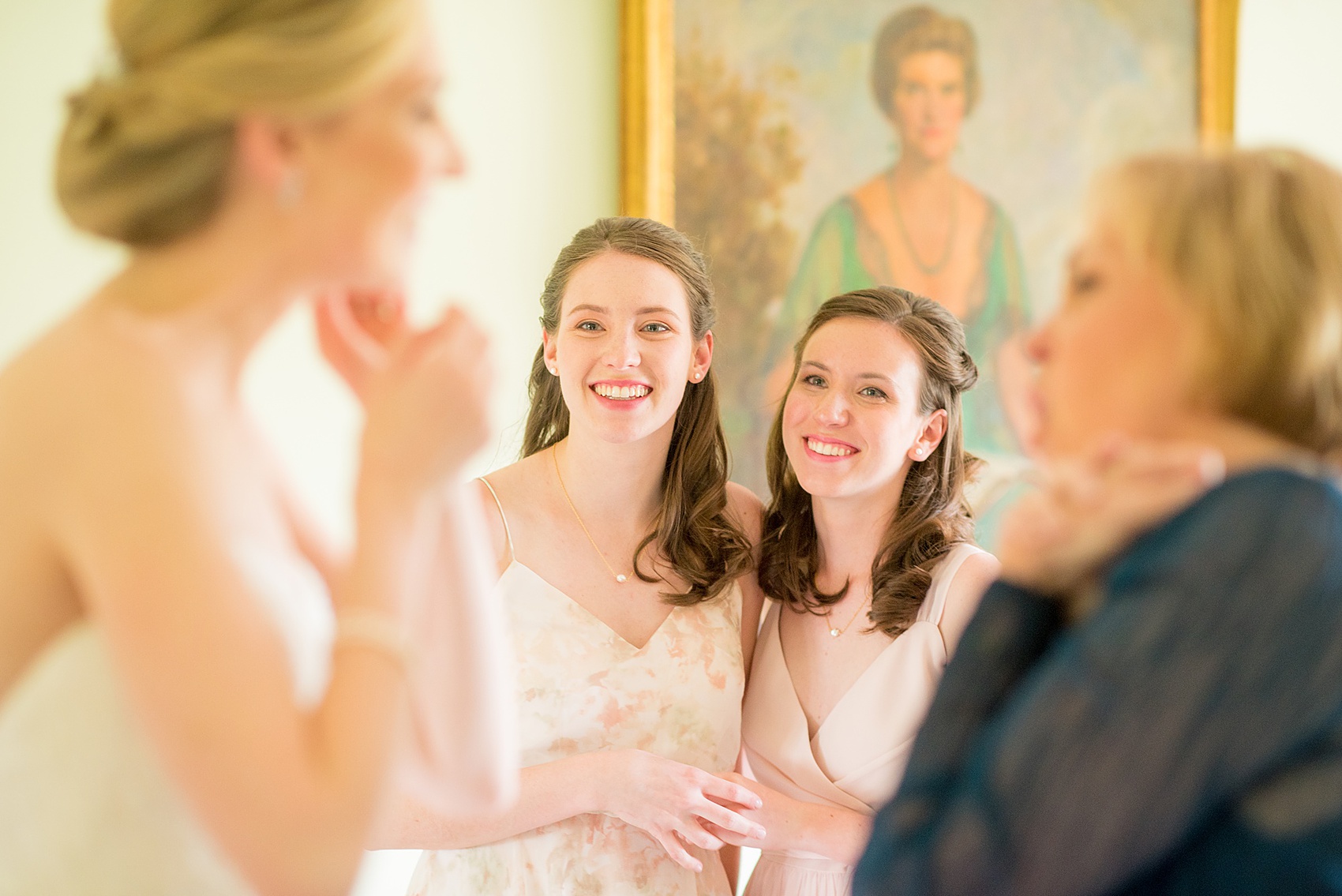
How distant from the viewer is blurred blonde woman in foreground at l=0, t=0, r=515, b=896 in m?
0.87

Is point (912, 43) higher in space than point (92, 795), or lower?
higher

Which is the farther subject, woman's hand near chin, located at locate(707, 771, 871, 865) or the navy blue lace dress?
woman's hand near chin, located at locate(707, 771, 871, 865)

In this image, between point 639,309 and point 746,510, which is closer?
point 639,309

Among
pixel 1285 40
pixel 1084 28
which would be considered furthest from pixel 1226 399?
pixel 1285 40

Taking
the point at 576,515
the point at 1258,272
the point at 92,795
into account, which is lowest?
the point at 576,515

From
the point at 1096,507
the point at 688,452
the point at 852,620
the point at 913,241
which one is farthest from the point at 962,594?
the point at 913,241

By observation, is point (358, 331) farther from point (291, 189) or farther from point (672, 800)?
point (672, 800)

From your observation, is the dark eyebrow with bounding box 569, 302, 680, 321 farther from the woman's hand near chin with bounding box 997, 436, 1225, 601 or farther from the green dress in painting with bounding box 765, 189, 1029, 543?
the woman's hand near chin with bounding box 997, 436, 1225, 601

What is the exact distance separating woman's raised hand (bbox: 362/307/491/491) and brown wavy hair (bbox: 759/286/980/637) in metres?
1.52

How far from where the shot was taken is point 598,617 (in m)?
2.40

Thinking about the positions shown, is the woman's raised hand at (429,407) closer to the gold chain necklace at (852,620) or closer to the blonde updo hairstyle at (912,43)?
the gold chain necklace at (852,620)

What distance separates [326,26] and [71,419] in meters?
0.39

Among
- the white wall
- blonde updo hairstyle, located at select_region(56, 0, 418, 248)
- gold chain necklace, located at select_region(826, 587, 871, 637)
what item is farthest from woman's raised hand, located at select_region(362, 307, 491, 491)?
gold chain necklace, located at select_region(826, 587, 871, 637)

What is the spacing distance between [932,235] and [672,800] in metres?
2.22
